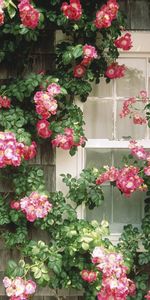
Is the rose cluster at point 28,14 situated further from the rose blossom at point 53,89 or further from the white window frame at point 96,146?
the white window frame at point 96,146

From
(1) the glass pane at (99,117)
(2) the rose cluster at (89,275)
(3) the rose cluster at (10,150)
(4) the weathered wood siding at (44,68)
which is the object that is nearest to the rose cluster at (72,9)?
(4) the weathered wood siding at (44,68)

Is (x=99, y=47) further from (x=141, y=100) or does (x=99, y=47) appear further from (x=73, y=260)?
(x=73, y=260)

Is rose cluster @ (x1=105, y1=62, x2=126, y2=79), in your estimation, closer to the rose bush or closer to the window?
the rose bush

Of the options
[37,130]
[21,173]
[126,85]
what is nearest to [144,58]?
[126,85]

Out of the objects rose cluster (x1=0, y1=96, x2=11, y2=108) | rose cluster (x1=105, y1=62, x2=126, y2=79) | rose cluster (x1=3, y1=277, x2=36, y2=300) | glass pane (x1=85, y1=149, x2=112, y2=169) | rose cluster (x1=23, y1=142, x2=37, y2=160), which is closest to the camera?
rose cluster (x1=3, y1=277, x2=36, y2=300)

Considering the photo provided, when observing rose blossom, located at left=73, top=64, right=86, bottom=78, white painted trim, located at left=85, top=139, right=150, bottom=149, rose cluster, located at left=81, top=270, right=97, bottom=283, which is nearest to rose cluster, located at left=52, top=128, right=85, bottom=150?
white painted trim, located at left=85, top=139, right=150, bottom=149

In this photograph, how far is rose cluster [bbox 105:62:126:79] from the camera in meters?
3.14

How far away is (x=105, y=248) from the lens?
2.86 m

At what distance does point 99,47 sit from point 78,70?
0.68 feet

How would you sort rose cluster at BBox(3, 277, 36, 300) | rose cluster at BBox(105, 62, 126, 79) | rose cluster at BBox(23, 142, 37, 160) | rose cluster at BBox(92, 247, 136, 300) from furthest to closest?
rose cluster at BBox(105, 62, 126, 79), rose cluster at BBox(23, 142, 37, 160), rose cluster at BBox(3, 277, 36, 300), rose cluster at BBox(92, 247, 136, 300)

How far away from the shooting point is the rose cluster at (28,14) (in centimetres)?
280

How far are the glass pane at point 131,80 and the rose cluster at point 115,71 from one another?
0.43 ft

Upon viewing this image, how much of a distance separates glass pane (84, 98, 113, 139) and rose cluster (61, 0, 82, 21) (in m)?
0.57

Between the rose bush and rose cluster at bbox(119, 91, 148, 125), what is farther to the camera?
rose cluster at bbox(119, 91, 148, 125)
